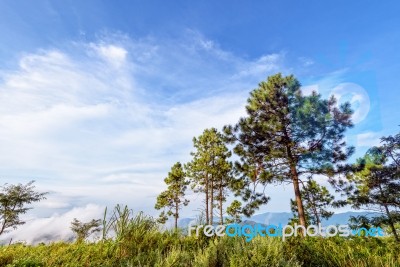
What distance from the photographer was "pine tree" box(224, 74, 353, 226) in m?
16.0

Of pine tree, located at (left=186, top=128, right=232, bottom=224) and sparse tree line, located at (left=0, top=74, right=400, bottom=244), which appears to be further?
pine tree, located at (left=186, top=128, right=232, bottom=224)

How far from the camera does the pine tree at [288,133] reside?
16.0 meters

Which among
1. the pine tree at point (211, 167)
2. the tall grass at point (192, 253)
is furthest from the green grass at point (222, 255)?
the pine tree at point (211, 167)

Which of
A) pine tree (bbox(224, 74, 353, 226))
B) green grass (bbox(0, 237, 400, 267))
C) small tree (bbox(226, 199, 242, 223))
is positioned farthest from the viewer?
small tree (bbox(226, 199, 242, 223))

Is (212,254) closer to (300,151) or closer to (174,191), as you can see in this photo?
(300,151)

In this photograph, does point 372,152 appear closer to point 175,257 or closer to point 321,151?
point 321,151

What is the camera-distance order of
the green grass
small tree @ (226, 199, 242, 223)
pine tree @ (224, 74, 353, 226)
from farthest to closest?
small tree @ (226, 199, 242, 223)
pine tree @ (224, 74, 353, 226)
the green grass

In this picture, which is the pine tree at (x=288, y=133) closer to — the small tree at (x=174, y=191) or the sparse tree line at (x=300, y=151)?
the sparse tree line at (x=300, y=151)

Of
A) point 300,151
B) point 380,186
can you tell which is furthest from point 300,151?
point 380,186

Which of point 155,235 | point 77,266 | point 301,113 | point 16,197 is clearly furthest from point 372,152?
point 16,197

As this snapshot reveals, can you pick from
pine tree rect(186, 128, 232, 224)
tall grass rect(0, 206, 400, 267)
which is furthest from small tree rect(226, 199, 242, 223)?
tall grass rect(0, 206, 400, 267)

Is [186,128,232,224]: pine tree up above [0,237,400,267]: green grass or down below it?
above

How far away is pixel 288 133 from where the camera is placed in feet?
55.5

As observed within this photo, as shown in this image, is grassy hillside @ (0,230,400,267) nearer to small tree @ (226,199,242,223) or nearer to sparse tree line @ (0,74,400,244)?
sparse tree line @ (0,74,400,244)
